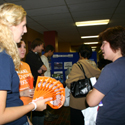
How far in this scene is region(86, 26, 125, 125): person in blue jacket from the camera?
0.94 meters

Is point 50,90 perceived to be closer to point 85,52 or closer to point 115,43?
point 115,43

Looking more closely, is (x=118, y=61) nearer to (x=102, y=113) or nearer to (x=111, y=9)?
(x=102, y=113)

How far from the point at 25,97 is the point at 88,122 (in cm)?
72

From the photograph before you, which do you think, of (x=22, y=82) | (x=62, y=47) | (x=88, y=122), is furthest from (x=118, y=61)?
(x=62, y=47)

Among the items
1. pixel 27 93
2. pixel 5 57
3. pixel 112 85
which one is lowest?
pixel 27 93

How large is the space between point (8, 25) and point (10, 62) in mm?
229

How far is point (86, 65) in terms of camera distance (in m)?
1.72

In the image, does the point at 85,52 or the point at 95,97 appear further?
the point at 85,52

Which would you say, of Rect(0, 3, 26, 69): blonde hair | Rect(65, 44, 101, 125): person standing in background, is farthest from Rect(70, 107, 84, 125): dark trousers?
Rect(0, 3, 26, 69): blonde hair

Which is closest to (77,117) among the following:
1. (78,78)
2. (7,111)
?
(78,78)

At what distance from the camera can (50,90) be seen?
37.9 inches

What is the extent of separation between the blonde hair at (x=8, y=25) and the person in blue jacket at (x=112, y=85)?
69 cm

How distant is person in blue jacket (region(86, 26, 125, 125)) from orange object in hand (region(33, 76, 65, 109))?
0.92 feet

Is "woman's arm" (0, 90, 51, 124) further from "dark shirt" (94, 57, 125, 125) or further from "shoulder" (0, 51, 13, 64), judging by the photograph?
"dark shirt" (94, 57, 125, 125)
